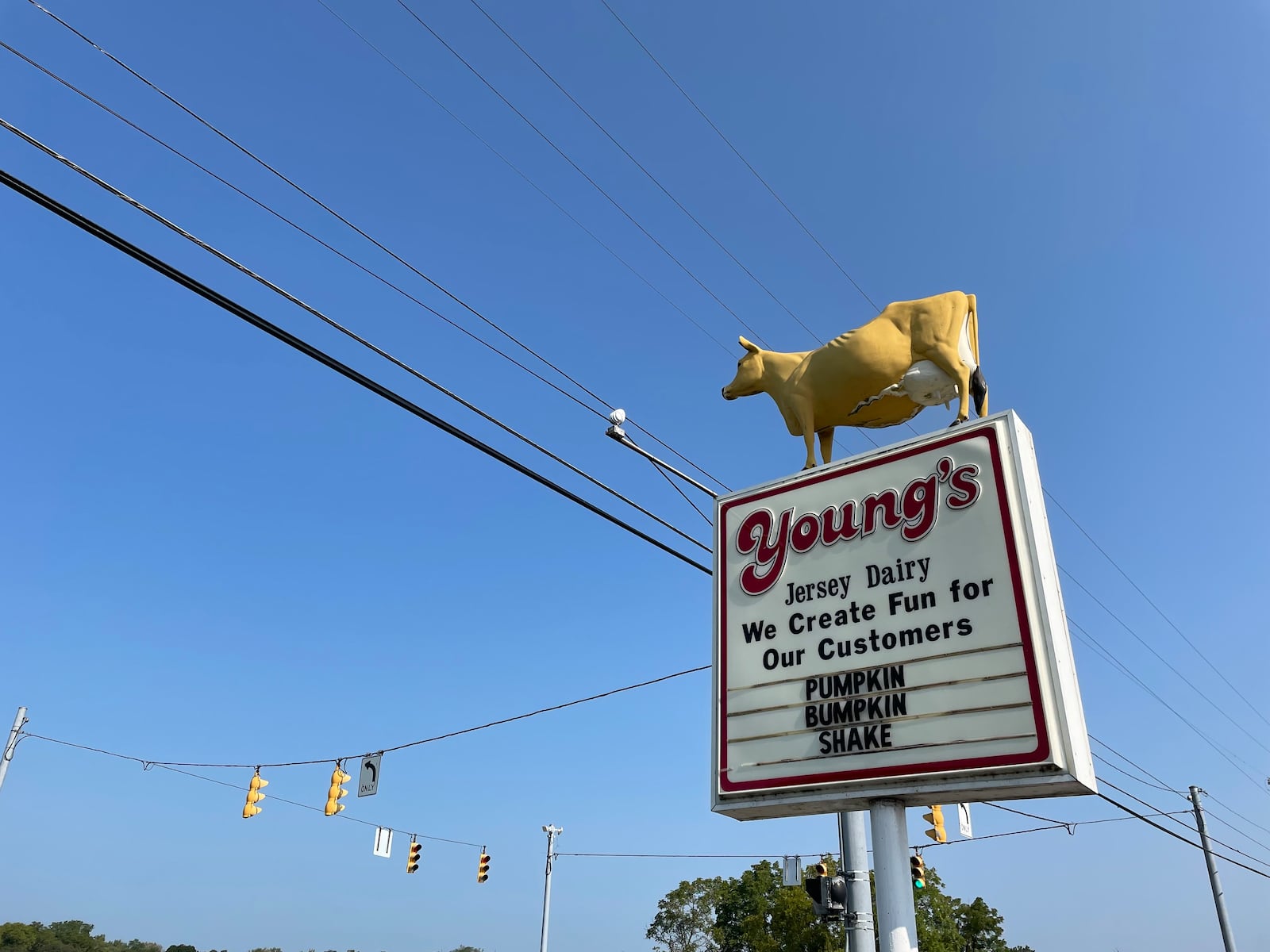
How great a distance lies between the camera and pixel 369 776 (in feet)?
74.1

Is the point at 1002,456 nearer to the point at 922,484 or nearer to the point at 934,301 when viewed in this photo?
the point at 922,484

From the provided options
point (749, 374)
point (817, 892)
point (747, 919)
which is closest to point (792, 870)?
point (817, 892)

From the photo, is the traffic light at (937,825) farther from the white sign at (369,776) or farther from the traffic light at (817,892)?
the white sign at (369,776)

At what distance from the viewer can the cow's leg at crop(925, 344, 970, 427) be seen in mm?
7647

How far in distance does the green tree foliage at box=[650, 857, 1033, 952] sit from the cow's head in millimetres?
27962

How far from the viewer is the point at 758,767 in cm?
653

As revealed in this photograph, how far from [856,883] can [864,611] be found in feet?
16.0

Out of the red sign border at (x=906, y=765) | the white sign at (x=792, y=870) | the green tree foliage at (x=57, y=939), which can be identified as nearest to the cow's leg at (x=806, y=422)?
the red sign border at (x=906, y=765)

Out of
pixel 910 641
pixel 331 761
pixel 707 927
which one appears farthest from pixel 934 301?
pixel 707 927

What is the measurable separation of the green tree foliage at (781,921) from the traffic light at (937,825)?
18.5m

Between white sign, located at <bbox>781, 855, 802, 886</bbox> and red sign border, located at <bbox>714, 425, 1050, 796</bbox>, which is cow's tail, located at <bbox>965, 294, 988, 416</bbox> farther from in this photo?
white sign, located at <bbox>781, 855, 802, 886</bbox>

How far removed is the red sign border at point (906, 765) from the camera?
549 cm

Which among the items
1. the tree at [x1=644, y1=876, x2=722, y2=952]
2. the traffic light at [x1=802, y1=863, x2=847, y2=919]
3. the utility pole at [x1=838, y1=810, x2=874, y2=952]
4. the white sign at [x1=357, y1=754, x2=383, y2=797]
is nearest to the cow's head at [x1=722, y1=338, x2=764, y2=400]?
the utility pole at [x1=838, y1=810, x2=874, y2=952]

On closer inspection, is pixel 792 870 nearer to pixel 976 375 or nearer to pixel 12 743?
pixel 976 375
